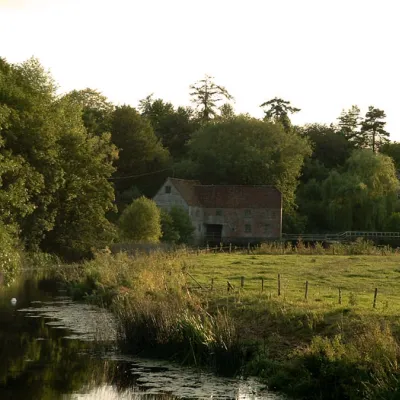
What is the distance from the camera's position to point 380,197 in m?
99.6

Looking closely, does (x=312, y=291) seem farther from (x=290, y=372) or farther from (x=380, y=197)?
(x=380, y=197)

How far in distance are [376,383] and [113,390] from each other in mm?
7526

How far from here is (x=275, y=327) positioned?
25.0 meters

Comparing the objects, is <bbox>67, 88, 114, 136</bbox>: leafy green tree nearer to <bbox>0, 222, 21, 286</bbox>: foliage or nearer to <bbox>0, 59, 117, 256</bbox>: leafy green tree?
<bbox>0, 59, 117, 256</bbox>: leafy green tree

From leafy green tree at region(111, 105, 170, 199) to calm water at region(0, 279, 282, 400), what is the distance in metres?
74.7

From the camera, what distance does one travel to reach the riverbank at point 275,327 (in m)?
19.1

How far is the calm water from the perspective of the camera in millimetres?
20909

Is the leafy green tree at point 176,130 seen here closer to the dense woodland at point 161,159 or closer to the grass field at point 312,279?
the dense woodland at point 161,159

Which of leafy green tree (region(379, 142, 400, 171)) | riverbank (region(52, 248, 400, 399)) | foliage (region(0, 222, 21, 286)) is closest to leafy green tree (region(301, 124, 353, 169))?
leafy green tree (region(379, 142, 400, 171))

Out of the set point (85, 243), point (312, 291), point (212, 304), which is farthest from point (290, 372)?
point (85, 243)

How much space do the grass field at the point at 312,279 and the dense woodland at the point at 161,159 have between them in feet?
35.6

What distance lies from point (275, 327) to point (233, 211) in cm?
7579

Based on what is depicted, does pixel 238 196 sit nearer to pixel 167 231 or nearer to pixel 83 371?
pixel 167 231

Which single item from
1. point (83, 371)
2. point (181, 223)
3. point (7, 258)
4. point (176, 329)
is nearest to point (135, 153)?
point (181, 223)
